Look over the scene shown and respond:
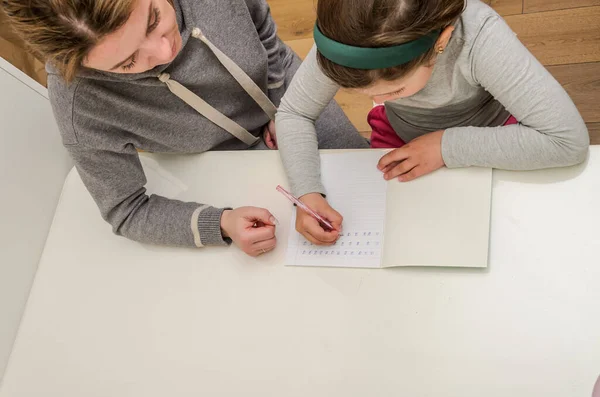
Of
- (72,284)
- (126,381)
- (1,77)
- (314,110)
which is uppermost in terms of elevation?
(1,77)

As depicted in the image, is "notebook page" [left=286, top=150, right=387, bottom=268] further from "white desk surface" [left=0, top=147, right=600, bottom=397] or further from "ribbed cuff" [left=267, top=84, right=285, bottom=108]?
"ribbed cuff" [left=267, top=84, right=285, bottom=108]

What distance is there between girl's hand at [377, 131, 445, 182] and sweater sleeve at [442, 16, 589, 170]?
6 centimetres

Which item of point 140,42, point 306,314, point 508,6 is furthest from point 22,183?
point 508,6

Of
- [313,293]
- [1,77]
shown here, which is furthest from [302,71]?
[1,77]

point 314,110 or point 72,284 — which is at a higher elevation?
point 314,110

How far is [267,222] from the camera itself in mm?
897

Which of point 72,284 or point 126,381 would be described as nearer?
point 126,381

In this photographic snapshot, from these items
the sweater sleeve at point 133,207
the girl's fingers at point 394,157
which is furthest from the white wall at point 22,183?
the girl's fingers at point 394,157

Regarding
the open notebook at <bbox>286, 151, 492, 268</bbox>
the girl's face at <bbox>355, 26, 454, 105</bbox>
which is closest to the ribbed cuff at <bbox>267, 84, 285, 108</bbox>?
the open notebook at <bbox>286, 151, 492, 268</bbox>

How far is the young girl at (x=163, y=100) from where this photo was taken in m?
0.77

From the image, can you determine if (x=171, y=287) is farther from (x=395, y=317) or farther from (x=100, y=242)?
(x=395, y=317)

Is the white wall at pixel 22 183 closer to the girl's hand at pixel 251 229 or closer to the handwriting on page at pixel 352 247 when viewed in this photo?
the girl's hand at pixel 251 229

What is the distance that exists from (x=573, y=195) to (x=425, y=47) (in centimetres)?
30

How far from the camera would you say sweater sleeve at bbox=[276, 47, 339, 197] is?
0.91 metres
